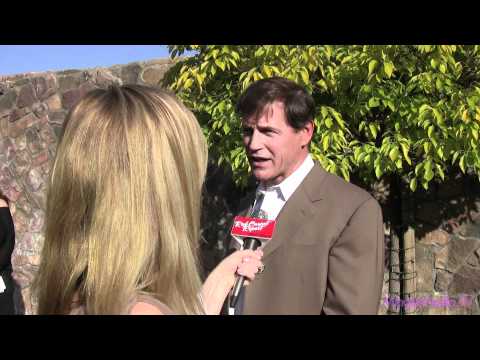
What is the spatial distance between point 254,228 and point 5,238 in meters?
3.48

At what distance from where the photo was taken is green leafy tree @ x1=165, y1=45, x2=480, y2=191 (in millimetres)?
3982

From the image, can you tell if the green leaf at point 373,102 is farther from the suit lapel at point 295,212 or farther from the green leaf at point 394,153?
the suit lapel at point 295,212

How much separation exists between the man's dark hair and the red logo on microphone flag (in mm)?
623

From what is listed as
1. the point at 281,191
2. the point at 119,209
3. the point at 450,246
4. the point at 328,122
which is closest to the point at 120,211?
the point at 119,209

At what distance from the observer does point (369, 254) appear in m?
2.18

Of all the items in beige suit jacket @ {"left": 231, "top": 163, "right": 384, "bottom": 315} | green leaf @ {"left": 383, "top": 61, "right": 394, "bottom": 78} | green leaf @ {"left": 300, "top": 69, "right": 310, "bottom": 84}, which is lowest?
beige suit jacket @ {"left": 231, "top": 163, "right": 384, "bottom": 315}

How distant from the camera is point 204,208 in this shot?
6.71m

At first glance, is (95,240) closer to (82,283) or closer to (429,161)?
(82,283)

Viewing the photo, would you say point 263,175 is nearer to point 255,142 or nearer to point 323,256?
point 255,142

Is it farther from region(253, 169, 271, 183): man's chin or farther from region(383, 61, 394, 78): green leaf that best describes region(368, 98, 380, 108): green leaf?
region(253, 169, 271, 183): man's chin

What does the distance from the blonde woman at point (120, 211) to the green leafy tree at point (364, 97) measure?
2782 mm

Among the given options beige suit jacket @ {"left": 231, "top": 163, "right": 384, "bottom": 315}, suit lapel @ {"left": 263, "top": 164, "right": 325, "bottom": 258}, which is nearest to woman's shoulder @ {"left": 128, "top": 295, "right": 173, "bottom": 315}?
beige suit jacket @ {"left": 231, "top": 163, "right": 384, "bottom": 315}

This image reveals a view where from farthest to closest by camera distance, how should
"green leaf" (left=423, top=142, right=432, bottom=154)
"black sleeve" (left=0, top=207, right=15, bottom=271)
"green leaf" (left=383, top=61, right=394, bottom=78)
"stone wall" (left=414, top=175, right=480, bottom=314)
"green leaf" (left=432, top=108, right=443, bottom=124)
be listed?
"stone wall" (left=414, top=175, right=480, bottom=314)
"black sleeve" (left=0, top=207, right=15, bottom=271)
"green leaf" (left=423, top=142, right=432, bottom=154)
"green leaf" (left=432, top=108, right=443, bottom=124)
"green leaf" (left=383, top=61, right=394, bottom=78)
